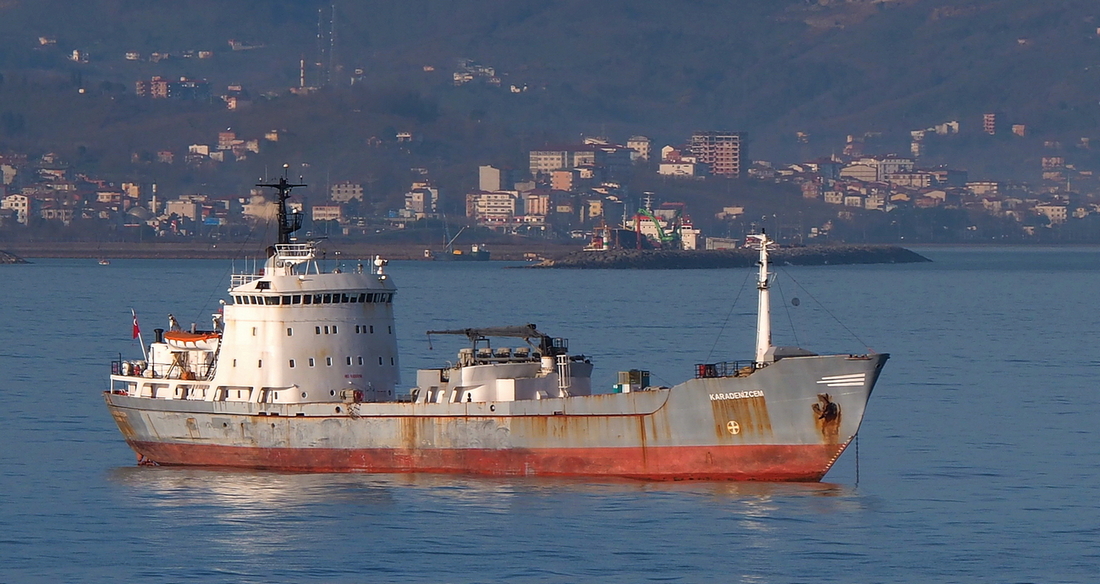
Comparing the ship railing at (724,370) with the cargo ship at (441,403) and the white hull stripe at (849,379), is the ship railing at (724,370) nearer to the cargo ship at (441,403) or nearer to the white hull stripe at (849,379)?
the cargo ship at (441,403)

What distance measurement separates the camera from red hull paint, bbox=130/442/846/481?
36.8m

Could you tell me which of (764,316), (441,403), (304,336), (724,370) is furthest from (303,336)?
(764,316)

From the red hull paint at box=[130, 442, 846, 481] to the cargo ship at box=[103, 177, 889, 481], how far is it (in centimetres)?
3

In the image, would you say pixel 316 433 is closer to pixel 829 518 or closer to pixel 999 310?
pixel 829 518

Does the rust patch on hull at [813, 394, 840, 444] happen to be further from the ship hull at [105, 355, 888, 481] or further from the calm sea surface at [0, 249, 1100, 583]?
the calm sea surface at [0, 249, 1100, 583]

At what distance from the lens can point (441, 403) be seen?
125ft

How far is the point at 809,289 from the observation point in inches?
5517

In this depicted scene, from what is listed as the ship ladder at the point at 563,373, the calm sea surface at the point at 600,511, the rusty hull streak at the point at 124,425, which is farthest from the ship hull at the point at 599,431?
the rusty hull streak at the point at 124,425

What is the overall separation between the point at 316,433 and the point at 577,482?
5.60 meters

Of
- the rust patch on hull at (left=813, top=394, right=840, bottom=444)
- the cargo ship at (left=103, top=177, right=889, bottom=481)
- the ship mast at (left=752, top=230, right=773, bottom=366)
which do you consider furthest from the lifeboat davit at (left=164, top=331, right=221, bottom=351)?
the rust patch on hull at (left=813, top=394, right=840, bottom=444)

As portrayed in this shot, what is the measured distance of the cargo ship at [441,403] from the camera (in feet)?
120

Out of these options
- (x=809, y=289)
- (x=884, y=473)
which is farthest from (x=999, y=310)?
(x=884, y=473)

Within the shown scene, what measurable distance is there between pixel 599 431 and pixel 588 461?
689mm

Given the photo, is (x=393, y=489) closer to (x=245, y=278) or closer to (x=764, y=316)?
(x=245, y=278)
